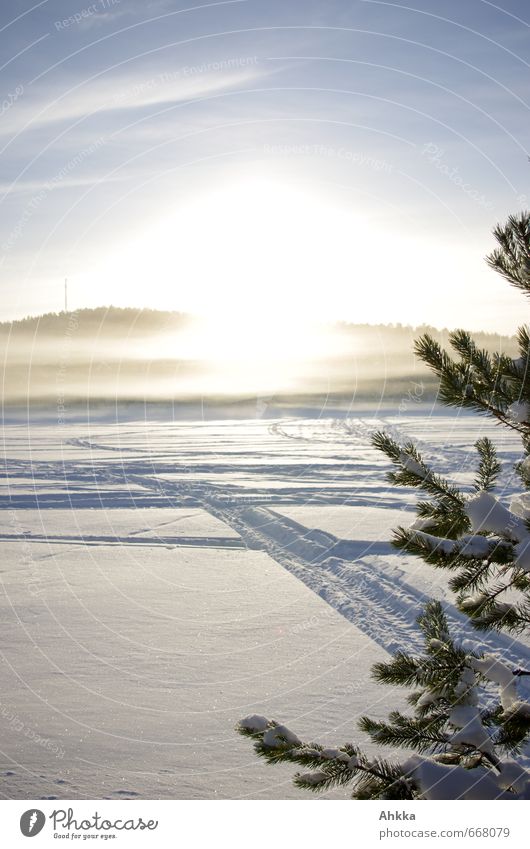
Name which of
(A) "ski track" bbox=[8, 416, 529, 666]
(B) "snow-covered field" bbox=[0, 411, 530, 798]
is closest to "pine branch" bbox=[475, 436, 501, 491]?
(A) "ski track" bbox=[8, 416, 529, 666]

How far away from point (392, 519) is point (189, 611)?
5.23 meters

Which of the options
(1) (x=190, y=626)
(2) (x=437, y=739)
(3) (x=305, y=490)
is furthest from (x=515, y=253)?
(3) (x=305, y=490)

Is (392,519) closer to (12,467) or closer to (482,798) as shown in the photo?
(482,798)

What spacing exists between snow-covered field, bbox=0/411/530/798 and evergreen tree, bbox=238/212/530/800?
54.7 inches

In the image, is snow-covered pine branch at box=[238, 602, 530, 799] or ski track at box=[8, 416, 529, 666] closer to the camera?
snow-covered pine branch at box=[238, 602, 530, 799]

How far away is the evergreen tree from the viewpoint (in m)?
2.39

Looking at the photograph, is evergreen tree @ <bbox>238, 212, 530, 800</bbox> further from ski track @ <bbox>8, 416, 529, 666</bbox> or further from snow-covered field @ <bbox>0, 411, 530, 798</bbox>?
snow-covered field @ <bbox>0, 411, 530, 798</bbox>

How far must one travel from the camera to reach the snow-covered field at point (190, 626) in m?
4.13

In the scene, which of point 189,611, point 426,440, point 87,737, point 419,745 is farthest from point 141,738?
point 426,440

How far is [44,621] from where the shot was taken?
6.65 meters

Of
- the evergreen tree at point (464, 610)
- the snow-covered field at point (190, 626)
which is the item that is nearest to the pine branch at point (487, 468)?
the evergreen tree at point (464, 610)

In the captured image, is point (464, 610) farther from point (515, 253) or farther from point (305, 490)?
point (305, 490)

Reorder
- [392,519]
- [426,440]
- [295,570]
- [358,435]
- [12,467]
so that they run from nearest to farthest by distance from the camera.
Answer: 1. [295,570]
2. [392,519]
3. [12,467]
4. [426,440]
5. [358,435]

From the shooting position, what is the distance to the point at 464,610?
261 cm
